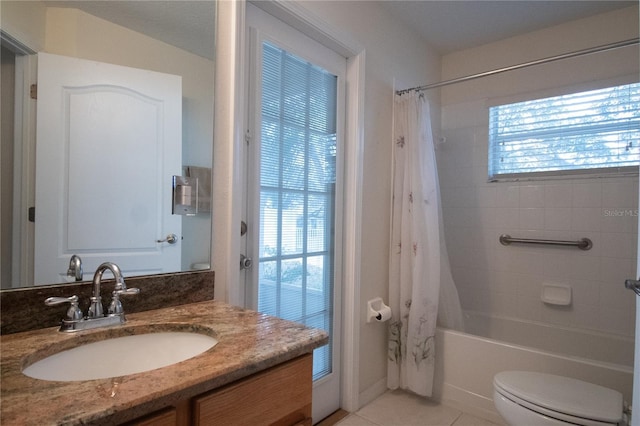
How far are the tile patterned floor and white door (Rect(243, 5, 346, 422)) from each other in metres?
0.17

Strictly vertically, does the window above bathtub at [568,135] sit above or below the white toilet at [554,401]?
above

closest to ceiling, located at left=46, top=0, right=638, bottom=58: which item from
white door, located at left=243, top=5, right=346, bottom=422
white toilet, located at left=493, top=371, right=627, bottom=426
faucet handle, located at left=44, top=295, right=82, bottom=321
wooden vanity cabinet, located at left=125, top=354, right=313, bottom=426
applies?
white door, located at left=243, top=5, right=346, bottom=422

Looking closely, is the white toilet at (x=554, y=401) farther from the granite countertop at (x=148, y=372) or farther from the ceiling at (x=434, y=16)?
the ceiling at (x=434, y=16)

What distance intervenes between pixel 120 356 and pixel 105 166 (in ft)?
1.87

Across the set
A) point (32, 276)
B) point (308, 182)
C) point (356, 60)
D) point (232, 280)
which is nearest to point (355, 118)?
point (356, 60)

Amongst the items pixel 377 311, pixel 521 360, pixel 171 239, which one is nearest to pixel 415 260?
pixel 377 311

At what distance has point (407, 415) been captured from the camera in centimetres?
192

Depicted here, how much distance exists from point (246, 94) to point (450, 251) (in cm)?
216

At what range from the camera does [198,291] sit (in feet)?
3.98

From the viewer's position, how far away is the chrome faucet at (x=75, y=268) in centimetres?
96

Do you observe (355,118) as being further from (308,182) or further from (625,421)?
(625,421)

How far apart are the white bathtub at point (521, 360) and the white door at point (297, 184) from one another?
27.7 inches

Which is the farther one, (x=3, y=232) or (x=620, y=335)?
(x=620, y=335)

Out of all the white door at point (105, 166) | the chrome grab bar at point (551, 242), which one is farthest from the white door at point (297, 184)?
the chrome grab bar at point (551, 242)
